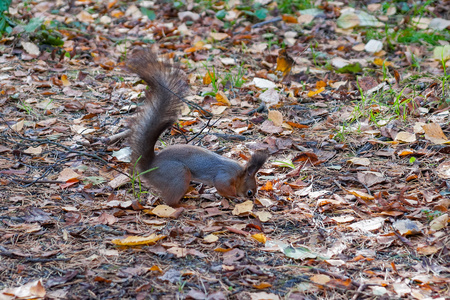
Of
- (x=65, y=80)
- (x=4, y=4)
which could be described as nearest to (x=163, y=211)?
(x=65, y=80)

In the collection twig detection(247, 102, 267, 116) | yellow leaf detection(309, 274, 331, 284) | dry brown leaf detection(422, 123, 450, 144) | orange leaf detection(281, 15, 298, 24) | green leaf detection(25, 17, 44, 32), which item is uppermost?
yellow leaf detection(309, 274, 331, 284)

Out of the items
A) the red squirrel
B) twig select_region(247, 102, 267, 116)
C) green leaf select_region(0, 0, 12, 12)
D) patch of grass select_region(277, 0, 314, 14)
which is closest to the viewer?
the red squirrel

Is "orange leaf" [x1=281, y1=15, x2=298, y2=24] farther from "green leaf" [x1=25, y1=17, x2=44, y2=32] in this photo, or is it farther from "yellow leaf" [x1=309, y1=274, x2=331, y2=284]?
"yellow leaf" [x1=309, y1=274, x2=331, y2=284]

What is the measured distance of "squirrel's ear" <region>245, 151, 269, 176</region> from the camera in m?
2.63

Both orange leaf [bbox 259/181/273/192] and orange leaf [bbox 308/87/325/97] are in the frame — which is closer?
orange leaf [bbox 259/181/273/192]

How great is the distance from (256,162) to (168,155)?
470 millimetres

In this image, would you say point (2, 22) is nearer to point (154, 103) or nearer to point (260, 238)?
point (154, 103)

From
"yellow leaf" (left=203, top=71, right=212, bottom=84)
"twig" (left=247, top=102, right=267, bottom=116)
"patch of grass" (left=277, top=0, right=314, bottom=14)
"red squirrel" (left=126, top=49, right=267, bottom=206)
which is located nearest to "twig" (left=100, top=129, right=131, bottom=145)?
"red squirrel" (left=126, top=49, right=267, bottom=206)

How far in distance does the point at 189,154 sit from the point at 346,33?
10.3 ft

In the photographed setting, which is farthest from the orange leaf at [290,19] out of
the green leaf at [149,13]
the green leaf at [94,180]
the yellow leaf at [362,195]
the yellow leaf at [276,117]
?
the green leaf at [94,180]

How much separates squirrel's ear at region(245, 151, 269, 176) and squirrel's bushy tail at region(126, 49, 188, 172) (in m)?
0.46

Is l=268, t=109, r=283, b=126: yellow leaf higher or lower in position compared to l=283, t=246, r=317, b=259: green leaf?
lower

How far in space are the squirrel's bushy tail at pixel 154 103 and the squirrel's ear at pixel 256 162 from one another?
0.46 meters

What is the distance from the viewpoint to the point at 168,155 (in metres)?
2.68
